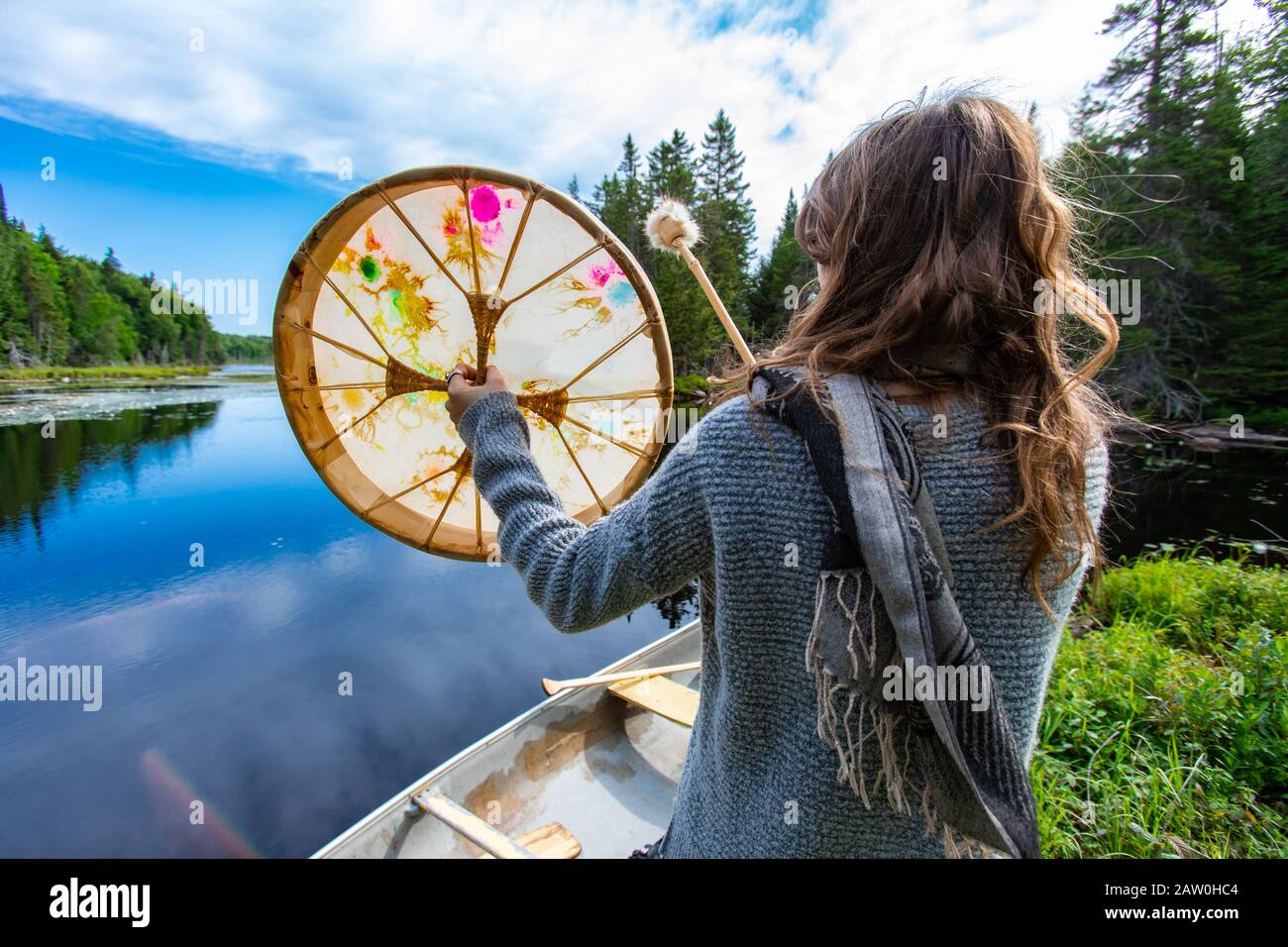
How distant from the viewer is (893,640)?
2.61ft

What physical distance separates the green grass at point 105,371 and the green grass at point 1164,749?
2303 centimetres

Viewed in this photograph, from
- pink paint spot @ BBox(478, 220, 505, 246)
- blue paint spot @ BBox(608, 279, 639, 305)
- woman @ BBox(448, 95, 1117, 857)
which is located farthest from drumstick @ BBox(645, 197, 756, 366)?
woman @ BBox(448, 95, 1117, 857)

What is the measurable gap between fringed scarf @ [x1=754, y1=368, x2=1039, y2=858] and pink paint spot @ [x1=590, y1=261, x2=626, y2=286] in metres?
1.15

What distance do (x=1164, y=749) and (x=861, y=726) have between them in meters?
3.83

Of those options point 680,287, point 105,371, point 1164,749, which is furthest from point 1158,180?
point 105,371

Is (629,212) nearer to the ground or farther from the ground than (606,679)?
farther from the ground

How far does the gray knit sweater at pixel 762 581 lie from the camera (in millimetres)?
811

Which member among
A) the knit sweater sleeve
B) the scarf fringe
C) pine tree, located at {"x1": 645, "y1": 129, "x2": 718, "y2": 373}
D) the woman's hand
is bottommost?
the scarf fringe

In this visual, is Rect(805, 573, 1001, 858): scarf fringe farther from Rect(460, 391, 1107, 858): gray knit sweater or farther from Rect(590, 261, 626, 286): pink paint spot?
Rect(590, 261, 626, 286): pink paint spot

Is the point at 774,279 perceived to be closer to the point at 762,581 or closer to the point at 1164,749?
the point at 1164,749

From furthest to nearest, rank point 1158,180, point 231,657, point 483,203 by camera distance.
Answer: point 1158,180 → point 231,657 → point 483,203

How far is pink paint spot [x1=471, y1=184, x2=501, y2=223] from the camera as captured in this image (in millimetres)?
1800

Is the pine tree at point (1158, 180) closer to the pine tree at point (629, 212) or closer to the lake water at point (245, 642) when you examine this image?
the lake water at point (245, 642)
